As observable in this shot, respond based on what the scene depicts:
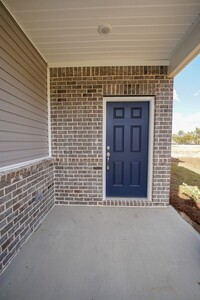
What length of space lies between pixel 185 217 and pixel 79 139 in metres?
2.33

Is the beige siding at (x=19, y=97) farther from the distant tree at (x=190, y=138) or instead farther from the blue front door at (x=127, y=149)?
the distant tree at (x=190, y=138)

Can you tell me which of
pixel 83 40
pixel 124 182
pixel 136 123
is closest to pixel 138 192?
pixel 124 182

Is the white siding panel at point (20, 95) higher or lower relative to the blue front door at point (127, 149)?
higher

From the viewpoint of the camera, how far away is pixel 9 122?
1.85 meters

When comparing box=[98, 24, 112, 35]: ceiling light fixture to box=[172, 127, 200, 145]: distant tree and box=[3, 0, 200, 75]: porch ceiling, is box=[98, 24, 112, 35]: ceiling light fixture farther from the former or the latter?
box=[172, 127, 200, 145]: distant tree

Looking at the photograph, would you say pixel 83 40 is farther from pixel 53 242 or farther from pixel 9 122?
pixel 53 242

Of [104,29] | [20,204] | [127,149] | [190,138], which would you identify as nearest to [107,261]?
[20,204]

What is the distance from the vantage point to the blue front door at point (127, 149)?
3.08m

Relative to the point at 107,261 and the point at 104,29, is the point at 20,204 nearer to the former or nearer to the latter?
the point at 107,261

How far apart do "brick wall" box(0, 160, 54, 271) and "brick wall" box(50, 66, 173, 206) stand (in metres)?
0.52

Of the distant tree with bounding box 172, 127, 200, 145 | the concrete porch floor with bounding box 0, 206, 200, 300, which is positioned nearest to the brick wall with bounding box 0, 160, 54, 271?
the concrete porch floor with bounding box 0, 206, 200, 300

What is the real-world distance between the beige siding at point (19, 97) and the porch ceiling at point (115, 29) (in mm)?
193

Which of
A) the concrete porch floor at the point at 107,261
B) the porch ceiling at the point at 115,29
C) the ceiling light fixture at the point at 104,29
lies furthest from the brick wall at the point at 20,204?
the ceiling light fixture at the point at 104,29

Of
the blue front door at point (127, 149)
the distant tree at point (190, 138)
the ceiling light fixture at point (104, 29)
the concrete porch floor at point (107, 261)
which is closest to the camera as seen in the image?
the concrete porch floor at point (107, 261)
